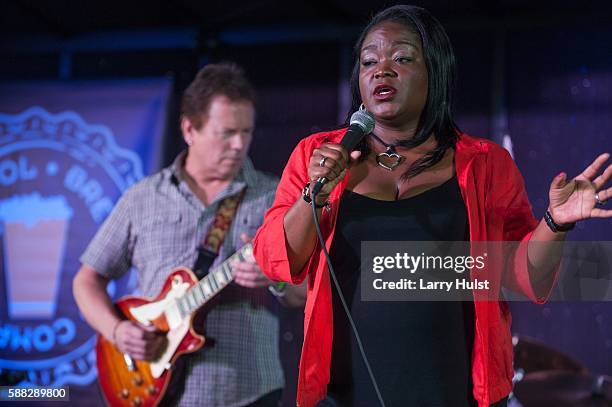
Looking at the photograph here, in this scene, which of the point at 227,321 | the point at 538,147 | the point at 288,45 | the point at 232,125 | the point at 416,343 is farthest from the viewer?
the point at 288,45

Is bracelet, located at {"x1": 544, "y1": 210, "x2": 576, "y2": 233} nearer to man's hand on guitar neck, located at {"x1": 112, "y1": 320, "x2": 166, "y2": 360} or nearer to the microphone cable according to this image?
the microphone cable

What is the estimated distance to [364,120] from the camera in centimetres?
155

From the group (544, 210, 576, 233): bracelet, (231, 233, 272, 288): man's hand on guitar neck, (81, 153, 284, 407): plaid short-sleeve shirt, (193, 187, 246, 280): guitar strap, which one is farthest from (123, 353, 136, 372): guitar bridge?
(544, 210, 576, 233): bracelet

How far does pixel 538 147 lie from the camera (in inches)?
132

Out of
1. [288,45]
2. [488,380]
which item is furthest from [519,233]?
[288,45]

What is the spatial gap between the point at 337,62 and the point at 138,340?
5.03ft

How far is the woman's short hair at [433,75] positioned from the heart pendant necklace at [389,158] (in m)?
0.03

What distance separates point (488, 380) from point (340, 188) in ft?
1.57

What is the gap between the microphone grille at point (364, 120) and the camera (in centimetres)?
153

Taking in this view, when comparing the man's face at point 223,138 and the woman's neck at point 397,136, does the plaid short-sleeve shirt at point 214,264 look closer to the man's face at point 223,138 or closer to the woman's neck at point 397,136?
the man's face at point 223,138

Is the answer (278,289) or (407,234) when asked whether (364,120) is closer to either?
(407,234)

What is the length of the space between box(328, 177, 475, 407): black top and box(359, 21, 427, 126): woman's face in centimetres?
20

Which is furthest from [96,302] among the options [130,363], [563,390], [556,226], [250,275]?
[556,226]

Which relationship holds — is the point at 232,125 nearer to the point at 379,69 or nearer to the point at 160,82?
the point at 160,82
